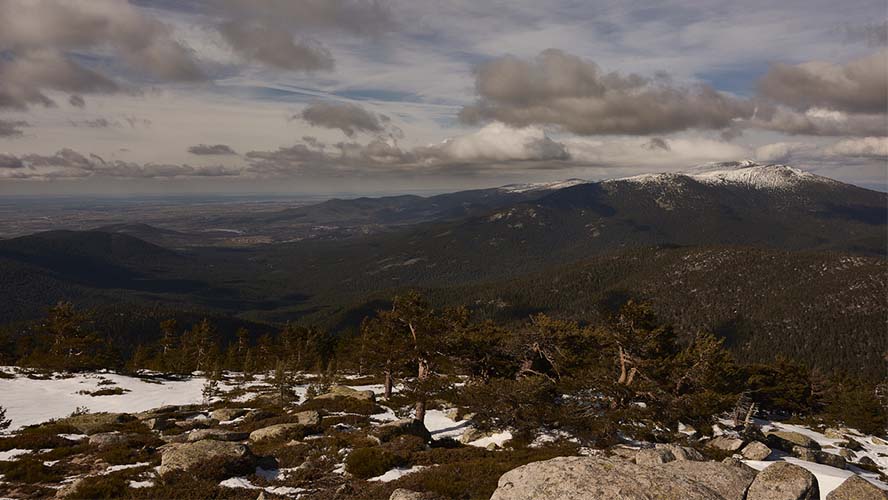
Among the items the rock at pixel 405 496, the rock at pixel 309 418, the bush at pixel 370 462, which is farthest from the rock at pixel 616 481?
the rock at pixel 309 418

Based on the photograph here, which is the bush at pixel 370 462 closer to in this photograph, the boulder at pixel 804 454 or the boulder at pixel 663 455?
the boulder at pixel 663 455

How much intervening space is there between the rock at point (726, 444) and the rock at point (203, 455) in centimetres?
3316

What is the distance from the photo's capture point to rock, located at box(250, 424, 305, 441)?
29.7m

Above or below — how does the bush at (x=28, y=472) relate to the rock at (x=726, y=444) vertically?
above

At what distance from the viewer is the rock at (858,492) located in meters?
15.3

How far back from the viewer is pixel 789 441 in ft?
147

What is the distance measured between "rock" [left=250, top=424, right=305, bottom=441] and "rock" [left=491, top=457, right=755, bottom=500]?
68.1 ft

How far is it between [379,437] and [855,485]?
2350cm

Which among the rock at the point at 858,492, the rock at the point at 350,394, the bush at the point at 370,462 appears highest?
the rock at the point at 858,492

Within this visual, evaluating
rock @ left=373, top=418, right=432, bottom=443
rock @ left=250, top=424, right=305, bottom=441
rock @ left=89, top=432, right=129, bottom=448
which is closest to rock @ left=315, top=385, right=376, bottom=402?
rock @ left=250, top=424, right=305, bottom=441

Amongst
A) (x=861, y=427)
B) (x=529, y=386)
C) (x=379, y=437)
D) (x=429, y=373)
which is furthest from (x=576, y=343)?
(x=861, y=427)

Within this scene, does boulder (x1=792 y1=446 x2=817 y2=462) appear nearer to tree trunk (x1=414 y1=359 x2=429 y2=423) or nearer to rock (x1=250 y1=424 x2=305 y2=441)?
tree trunk (x1=414 y1=359 x2=429 y2=423)

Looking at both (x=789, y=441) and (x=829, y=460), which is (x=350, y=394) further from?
(x=789, y=441)

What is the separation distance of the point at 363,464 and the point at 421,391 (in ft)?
37.5
